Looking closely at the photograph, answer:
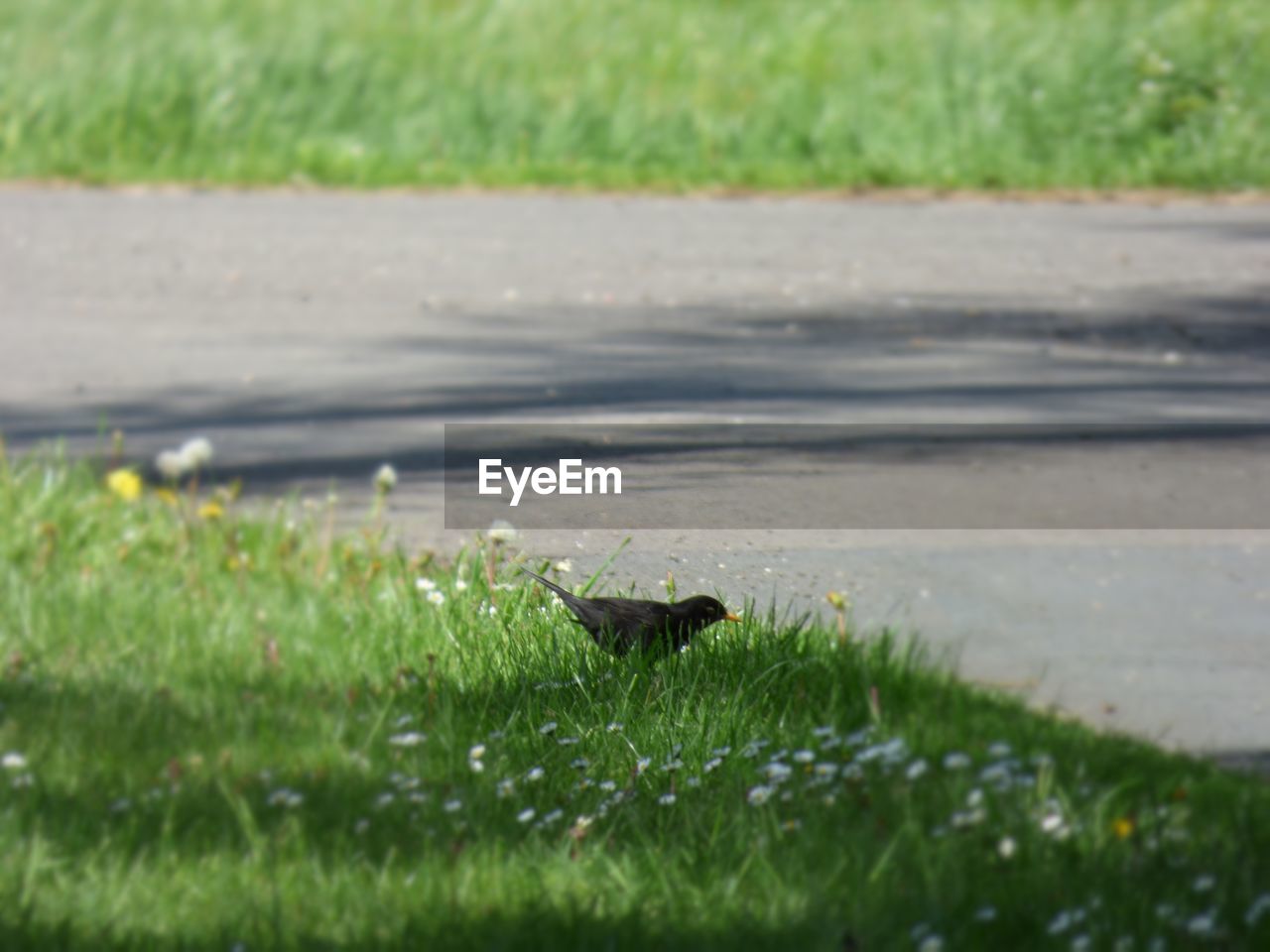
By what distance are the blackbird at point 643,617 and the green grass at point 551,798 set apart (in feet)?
0.40

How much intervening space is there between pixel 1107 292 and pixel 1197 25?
5644mm

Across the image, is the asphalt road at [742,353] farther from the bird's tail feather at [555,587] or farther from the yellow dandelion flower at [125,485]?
the yellow dandelion flower at [125,485]

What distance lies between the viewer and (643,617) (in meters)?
2.56

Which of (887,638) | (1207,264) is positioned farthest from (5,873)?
(1207,264)

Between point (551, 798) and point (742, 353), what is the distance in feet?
14.9

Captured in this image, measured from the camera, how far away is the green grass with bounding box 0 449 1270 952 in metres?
2.35

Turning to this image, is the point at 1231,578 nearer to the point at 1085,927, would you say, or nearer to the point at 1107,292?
the point at 1085,927

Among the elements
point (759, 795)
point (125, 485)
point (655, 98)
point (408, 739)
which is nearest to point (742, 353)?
point (125, 485)

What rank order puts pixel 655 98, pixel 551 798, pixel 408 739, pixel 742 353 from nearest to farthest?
pixel 551 798 < pixel 408 739 < pixel 742 353 < pixel 655 98

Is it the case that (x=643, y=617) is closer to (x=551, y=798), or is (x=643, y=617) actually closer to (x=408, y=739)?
(x=551, y=798)

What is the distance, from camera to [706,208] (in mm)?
10750

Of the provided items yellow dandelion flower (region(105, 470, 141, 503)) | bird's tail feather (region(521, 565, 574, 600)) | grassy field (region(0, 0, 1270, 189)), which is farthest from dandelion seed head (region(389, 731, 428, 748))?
grassy field (region(0, 0, 1270, 189))

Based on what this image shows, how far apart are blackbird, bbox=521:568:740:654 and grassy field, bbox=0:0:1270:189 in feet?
30.0

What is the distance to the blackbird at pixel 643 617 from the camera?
101 inches
